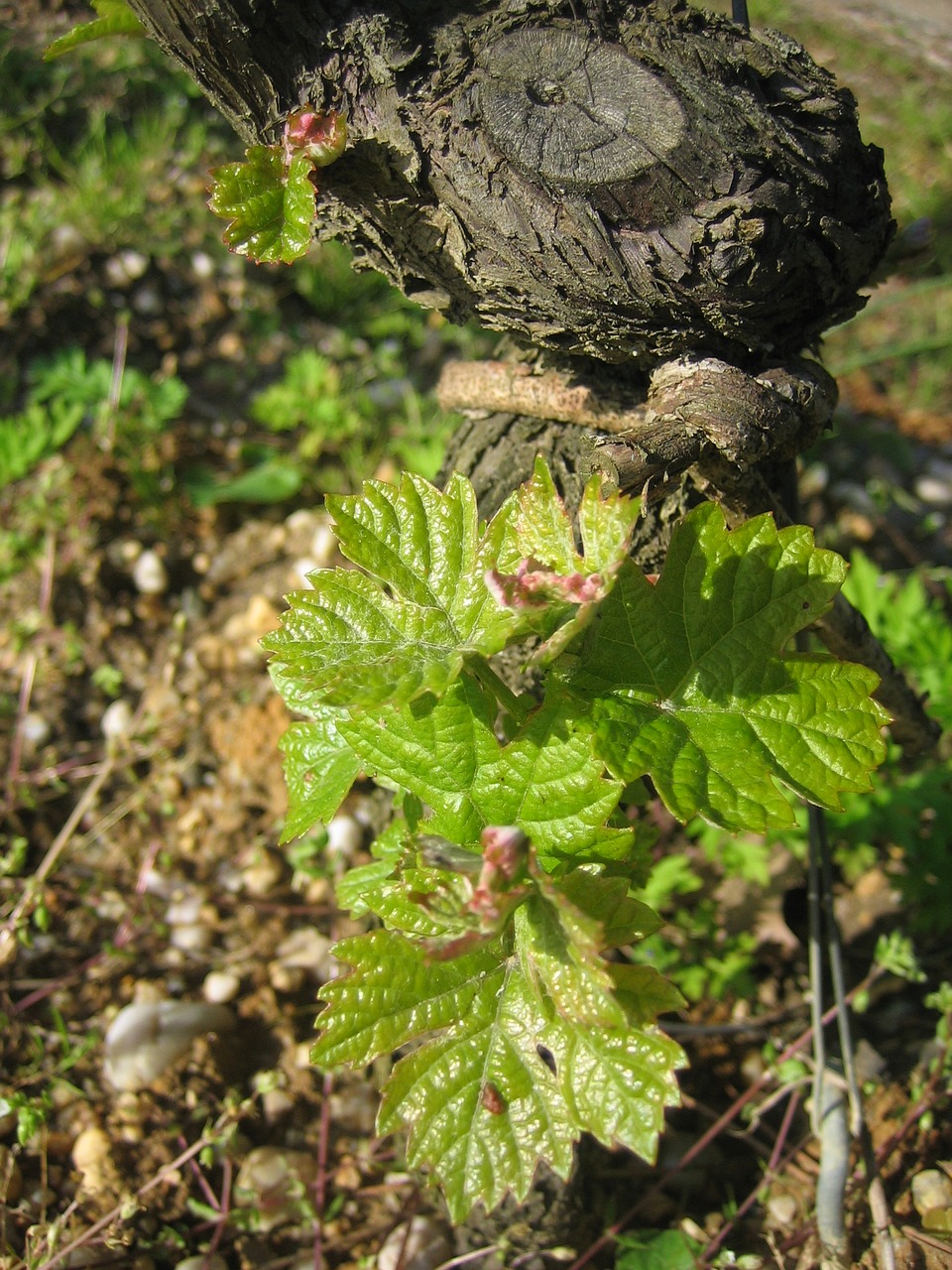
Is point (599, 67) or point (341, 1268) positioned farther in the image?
point (341, 1268)

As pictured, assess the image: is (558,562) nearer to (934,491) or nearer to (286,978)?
(286,978)

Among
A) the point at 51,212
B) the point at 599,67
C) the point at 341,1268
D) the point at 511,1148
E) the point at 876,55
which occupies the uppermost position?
the point at 876,55

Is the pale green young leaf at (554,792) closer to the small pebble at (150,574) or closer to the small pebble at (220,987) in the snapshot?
the small pebble at (220,987)

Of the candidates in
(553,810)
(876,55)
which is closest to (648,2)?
(553,810)

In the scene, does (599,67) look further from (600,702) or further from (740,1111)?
(740,1111)

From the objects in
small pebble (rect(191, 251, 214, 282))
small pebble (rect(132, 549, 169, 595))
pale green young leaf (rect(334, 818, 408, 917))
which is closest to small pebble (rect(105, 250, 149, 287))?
small pebble (rect(191, 251, 214, 282))

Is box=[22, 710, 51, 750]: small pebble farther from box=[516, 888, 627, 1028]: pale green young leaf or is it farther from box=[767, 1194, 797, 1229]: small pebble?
box=[767, 1194, 797, 1229]: small pebble
